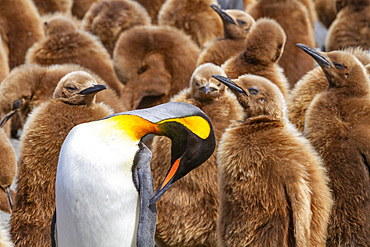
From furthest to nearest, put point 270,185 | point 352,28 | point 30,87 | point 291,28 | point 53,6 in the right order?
point 53,6 → point 352,28 → point 291,28 → point 30,87 → point 270,185

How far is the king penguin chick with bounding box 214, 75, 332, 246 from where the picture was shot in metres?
2.73

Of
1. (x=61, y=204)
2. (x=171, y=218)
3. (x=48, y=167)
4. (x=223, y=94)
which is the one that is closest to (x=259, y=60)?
(x=223, y=94)

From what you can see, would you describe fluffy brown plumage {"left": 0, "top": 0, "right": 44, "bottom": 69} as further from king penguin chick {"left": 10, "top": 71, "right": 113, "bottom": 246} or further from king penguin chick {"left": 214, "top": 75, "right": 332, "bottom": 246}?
king penguin chick {"left": 214, "top": 75, "right": 332, "bottom": 246}

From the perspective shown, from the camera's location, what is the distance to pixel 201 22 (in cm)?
539

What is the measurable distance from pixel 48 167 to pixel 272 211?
3.32 feet

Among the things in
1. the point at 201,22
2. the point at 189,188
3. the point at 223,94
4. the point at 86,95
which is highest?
the point at 86,95

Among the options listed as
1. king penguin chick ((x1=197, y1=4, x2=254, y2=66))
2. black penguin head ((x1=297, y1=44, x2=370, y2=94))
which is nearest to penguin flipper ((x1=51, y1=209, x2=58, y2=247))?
black penguin head ((x1=297, y1=44, x2=370, y2=94))

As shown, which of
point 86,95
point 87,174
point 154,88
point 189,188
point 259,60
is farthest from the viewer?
point 154,88

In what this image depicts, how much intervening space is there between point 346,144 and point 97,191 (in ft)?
3.96

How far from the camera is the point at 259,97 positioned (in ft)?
9.78

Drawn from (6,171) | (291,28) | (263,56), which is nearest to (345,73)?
(263,56)

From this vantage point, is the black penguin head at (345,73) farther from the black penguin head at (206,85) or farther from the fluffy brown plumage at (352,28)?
the fluffy brown plumage at (352,28)

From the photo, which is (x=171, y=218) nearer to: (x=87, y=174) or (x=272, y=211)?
(x=272, y=211)

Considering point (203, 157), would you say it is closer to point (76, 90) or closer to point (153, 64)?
point (76, 90)
